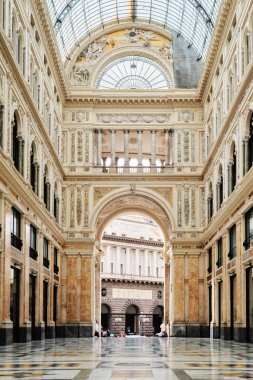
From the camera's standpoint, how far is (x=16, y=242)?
30953mm

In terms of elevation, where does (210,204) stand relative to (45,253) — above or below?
above

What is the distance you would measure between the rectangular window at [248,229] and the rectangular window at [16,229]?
10.7 metres

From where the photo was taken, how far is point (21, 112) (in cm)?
3180

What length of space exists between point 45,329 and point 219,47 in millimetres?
20140

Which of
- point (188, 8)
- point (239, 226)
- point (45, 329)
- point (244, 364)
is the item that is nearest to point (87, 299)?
point (45, 329)

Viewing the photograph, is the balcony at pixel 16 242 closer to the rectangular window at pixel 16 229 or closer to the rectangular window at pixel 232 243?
the rectangular window at pixel 16 229

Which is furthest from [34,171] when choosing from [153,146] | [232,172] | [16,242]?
[153,146]

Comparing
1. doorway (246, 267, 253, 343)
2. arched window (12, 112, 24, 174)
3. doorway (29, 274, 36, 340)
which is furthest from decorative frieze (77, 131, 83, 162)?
doorway (246, 267, 253, 343)

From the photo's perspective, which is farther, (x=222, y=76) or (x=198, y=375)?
(x=222, y=76)

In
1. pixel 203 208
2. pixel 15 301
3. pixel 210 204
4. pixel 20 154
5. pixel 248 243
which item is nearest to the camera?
pixel 248 243

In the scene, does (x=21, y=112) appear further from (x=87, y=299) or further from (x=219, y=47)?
(x=87, y=299)

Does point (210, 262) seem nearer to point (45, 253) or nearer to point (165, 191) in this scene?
point (165, 191)

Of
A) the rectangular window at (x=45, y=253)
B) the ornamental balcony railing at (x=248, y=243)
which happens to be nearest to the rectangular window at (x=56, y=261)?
the rectangular window at (x=45, y=253)

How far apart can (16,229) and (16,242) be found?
78 centimetres
